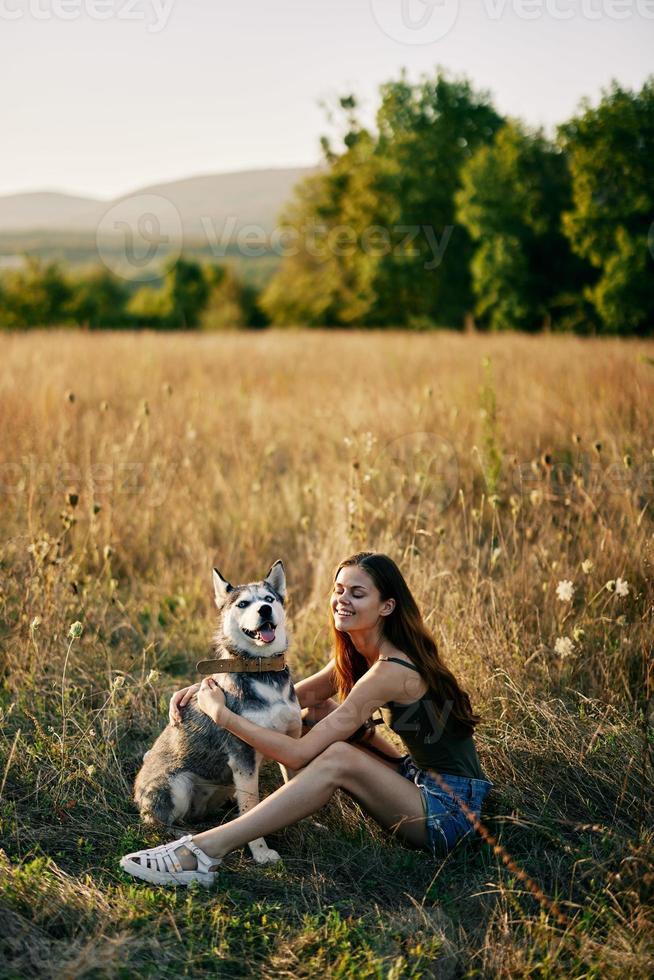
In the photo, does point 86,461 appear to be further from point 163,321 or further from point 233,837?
point 163,321

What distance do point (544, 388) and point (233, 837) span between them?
20.2 ft

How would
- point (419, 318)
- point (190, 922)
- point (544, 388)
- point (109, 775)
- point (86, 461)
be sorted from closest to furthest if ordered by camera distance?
point (190, 922)
point (109, 775)
point (86, 461)
point (544, 388)
point (419, 318)

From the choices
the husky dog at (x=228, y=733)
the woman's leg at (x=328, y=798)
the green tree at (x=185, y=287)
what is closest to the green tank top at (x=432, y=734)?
the woman's leg at (x=328, y=798)

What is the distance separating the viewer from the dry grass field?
271 cm

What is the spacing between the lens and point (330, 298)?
118 feet

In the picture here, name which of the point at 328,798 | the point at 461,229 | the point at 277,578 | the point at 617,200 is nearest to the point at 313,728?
the point at 328,798

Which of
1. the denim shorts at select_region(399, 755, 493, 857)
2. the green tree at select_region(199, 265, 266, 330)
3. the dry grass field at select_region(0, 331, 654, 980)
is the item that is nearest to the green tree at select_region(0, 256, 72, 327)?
the green tree at select_region(199, 265, 266, 330)

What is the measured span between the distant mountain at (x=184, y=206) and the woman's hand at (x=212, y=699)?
15.9 ft

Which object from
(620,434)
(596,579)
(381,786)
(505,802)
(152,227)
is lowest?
(505,802)

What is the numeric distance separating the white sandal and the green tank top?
34.8 inches

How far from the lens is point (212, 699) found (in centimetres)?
316

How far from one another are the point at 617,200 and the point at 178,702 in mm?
24558

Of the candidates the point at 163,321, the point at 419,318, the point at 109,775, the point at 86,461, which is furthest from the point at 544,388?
the point at 163,321

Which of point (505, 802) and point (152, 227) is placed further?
point (152, 227)
